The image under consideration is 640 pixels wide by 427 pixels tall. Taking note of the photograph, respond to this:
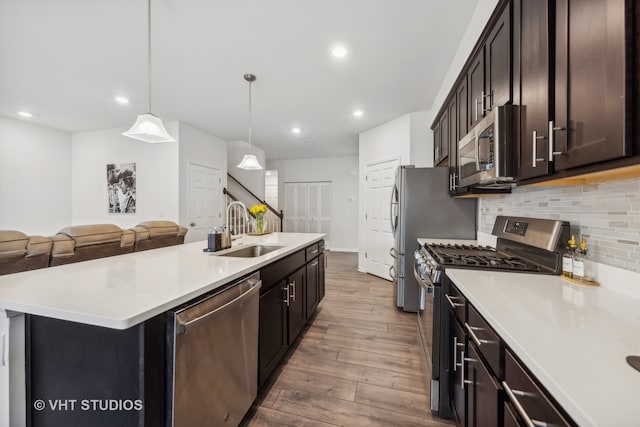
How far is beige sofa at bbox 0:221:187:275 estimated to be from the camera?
1.55 m

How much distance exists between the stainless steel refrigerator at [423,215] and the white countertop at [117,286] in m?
1.76

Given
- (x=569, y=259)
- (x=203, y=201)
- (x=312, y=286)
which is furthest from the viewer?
(x=203, y=201)

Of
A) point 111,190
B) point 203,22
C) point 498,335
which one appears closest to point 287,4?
point 203,22

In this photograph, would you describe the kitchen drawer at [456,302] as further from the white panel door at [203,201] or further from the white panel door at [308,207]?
the white panel door at [308,207]

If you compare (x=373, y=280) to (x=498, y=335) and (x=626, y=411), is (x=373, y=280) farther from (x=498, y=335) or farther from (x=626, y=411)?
(x=626, y=411)

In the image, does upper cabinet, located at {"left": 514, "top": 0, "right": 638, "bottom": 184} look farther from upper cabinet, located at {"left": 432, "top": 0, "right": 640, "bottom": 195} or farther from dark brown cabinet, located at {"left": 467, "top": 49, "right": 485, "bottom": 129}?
dark brown cabinet, located at {"left": 467, "top": 49, "right": 485, "bottom": 129}

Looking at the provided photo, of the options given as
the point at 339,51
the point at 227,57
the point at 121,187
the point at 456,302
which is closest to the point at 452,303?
the point at 456,302

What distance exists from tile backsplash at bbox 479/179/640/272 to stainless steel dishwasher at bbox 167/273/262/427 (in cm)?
169

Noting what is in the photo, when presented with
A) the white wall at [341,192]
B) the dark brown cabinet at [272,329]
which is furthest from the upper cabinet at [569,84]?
the white wall at [341,192]

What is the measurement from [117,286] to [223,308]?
0.44 metres

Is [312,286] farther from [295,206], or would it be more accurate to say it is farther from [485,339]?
[295,206]

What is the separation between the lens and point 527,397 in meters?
0.66

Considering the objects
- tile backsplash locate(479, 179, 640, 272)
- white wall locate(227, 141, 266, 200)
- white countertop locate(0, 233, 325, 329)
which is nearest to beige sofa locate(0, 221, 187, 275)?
white countertop locate(0, 233, 325, 329)

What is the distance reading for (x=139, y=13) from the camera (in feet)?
6.29
